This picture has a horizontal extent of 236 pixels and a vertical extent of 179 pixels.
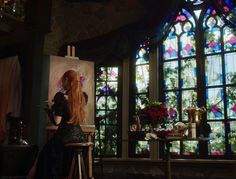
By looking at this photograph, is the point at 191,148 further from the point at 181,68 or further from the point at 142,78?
the point at 142,78

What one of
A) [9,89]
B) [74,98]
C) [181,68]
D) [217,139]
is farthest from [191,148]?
[9,89]

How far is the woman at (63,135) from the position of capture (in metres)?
3.75

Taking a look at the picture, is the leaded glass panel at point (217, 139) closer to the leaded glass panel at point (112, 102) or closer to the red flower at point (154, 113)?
the red flower at point (154, 113)

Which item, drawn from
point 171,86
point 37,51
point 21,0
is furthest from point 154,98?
point 21,0

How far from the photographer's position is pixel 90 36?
248 inches

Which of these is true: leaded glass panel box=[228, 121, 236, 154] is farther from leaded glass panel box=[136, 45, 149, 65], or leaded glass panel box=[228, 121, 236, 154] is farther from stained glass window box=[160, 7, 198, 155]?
leaded glass panel box=[136, 45, 149, 65]

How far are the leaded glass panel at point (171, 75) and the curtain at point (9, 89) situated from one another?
2.51 meters

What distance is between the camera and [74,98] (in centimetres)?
385

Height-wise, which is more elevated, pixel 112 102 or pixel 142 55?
pixel 142 55

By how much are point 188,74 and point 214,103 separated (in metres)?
0.62

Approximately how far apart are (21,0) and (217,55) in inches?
133

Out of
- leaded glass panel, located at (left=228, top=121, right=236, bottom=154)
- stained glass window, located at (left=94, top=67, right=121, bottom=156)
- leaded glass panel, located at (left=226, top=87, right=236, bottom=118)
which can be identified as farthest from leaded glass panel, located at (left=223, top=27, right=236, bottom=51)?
stained glass window, located at (left=94, top=67, right=121, bottom=156)

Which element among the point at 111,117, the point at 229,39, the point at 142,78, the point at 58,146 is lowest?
the point at 58,146

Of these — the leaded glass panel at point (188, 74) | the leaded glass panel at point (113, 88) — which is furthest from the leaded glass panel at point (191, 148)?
the leaded glass panel at point (113, 88)
